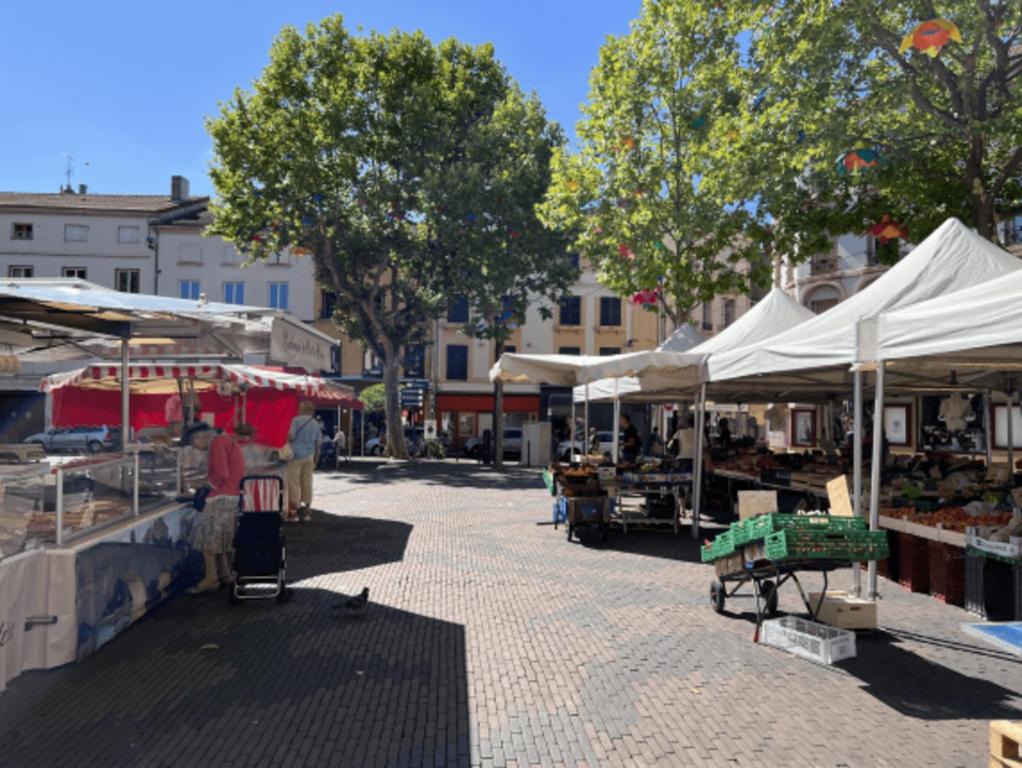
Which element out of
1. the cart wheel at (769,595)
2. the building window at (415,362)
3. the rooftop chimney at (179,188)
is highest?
the rooftop chimney at (179,188)

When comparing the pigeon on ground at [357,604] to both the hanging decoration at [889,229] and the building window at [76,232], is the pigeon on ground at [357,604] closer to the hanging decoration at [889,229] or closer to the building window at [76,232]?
the hanging decoration at [889,229]

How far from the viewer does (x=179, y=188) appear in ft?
166

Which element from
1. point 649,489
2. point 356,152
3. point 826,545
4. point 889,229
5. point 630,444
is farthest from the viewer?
point 356,152

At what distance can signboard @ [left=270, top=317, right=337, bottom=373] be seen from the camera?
8914 millimetres

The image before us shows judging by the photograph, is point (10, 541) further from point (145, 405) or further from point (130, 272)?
point (130, 272)

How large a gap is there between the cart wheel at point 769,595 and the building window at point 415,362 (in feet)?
127

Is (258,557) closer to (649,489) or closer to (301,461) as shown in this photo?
(301,461)

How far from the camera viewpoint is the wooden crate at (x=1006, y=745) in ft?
10.8

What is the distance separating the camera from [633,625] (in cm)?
740

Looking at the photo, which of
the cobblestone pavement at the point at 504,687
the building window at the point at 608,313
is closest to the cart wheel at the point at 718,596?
the cobblestone pavement at the point at 504,687

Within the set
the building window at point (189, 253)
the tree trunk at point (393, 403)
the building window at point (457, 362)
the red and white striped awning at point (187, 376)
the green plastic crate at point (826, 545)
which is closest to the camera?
the green plastic crate at point (826, 545)

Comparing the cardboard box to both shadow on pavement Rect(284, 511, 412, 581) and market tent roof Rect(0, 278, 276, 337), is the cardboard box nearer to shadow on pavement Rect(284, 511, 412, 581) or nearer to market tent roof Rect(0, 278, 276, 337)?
shadow on pavement Rect(284, 511, 412, 581)

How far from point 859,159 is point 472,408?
108 ft

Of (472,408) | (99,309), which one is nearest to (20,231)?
(472,408)
